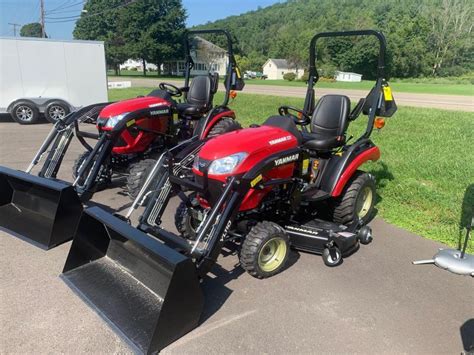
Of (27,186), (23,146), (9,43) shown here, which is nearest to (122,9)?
(9,43)

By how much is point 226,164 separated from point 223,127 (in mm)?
3181

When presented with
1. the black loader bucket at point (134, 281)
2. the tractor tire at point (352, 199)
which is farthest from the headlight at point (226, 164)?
the tractor tire at point (352, 199)

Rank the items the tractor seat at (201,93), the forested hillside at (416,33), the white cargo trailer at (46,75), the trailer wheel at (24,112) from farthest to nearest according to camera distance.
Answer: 1. the forested hillside at (416,33)
2. the trailer wheel at (24,112)
3. the white cargo trailer at (46,75)
4. the tractor seat at (201,93)

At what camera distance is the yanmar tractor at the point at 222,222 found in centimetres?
258

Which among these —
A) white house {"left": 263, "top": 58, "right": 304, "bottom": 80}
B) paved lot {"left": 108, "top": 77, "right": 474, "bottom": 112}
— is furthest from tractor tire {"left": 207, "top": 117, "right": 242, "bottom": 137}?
white house {"left": 263, "top": 58, "right": 304, "bottom": 80}

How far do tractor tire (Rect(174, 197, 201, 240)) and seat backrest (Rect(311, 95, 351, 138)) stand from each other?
72.7 inches

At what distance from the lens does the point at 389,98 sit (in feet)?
14.3

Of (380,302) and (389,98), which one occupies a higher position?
(389,98)

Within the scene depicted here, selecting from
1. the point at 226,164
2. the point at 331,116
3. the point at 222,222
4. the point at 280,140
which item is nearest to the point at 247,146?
the point at 226,164

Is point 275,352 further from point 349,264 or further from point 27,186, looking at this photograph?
point 27,186

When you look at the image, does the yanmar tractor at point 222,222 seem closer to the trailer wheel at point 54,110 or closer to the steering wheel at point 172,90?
the steering wheel at point 172,90

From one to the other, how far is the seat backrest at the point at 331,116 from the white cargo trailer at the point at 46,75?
32.2 ft

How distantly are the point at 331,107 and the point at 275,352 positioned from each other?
290cm

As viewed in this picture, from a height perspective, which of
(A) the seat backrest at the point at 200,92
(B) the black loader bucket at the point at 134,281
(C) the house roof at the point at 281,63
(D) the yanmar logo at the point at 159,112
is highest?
(C) the house roof at the point at 281,63
